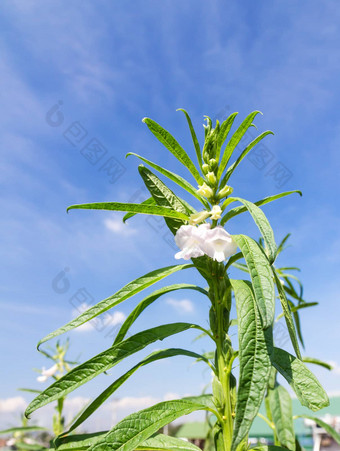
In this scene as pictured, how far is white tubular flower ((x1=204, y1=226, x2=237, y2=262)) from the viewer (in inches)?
45.1

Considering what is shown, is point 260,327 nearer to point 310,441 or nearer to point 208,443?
point 208,443

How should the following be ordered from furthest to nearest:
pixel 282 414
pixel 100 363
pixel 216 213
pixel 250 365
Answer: pixel 282 414 → pixel 216 213 → pixel 100 363 → pixel 250 365

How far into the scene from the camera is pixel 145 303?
1.33 meters

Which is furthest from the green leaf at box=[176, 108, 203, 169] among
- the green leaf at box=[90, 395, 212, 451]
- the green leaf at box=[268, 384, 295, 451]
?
the green leaf at box=[268, 384, 295, 451]

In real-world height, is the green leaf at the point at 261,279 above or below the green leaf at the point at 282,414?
above

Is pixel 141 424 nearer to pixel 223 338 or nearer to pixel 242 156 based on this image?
pixel 223 338

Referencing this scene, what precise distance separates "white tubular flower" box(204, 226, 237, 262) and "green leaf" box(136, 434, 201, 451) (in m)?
0.59

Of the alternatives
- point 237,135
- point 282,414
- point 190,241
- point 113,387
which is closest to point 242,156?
point 237,135

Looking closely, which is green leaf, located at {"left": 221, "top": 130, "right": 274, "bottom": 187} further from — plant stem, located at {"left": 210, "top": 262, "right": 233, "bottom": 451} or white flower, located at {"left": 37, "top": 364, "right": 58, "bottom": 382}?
white flower, located at {"left": 37, "top": 364, "right": 58, "bottom": 382}

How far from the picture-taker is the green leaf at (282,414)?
69.7 inches

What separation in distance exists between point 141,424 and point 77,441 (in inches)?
11.8

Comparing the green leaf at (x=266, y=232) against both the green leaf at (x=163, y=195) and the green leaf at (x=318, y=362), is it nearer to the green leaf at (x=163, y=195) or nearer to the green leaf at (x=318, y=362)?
the green leaf at (x=163, y=195)

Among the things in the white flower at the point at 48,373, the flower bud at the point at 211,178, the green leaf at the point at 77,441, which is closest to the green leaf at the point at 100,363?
the green leaf at the point at 77,441

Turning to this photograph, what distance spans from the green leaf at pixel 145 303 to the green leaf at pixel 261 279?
0.34m
